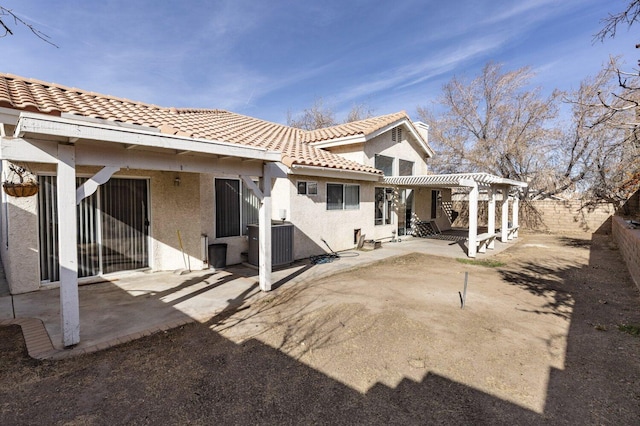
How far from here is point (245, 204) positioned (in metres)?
9.96

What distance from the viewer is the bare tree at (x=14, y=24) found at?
3.19 m

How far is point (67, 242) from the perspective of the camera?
4.21m

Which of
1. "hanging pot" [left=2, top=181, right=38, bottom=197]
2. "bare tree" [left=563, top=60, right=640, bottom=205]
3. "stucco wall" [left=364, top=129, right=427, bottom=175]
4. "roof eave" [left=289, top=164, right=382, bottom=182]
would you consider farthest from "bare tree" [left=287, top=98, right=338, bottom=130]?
"hanging pot" [left=2, top=181, right=38, bottom=197]

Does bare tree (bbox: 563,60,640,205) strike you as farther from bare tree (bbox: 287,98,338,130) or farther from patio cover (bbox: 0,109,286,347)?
patio cover (bbox: 0,109,286,347)

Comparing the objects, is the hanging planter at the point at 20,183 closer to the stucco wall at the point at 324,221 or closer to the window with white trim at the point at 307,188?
the stucco wall at the point at 324,221

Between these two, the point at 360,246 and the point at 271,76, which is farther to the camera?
the point at 271,76

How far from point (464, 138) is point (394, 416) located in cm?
2593

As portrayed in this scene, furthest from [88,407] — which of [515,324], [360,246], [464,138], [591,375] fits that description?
[464,138]

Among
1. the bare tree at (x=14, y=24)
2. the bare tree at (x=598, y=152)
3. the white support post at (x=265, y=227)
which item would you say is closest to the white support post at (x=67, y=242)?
the bare tree at (x=14, y=24)

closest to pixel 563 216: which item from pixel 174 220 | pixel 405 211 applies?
pixel 405 211

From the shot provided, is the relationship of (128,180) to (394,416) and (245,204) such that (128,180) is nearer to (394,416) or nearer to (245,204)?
(245,204)

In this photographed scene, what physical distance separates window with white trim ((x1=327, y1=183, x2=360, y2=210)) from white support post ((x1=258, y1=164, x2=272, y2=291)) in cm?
499

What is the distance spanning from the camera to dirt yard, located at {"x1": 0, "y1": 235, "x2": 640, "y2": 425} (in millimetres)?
3100

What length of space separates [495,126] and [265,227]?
76.1ft
